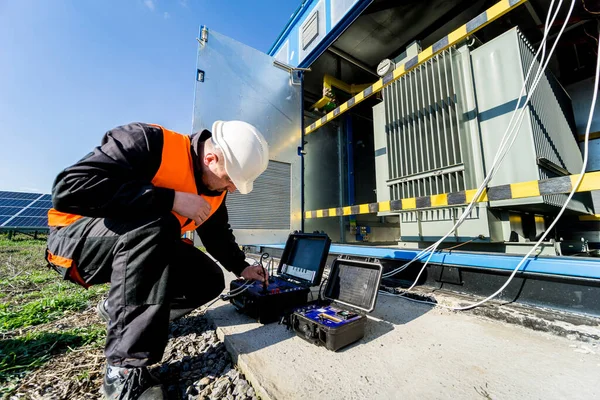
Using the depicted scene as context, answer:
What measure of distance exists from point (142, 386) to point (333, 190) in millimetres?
3918

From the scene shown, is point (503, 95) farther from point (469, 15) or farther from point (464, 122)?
point (469, 15)

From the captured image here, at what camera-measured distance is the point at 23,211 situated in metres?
8.01

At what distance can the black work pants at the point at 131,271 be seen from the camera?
0.76 meters

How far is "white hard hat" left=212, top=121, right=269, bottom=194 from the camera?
45.4 inches

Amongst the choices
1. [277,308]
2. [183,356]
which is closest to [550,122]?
[277,308]

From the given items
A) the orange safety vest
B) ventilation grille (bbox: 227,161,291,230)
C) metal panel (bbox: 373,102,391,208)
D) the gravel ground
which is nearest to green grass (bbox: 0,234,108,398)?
the gravel ground

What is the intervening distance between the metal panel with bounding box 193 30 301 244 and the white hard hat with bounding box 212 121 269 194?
183 centimetres

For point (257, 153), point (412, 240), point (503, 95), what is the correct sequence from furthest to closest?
1. point (412, 240)
2. point (503, 95)
3. point (257, 153)

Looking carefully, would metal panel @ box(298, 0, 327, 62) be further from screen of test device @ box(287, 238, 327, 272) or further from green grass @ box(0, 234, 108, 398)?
green grass @ box(0, 234, 108, 398)

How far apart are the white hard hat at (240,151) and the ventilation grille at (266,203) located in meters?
1.74

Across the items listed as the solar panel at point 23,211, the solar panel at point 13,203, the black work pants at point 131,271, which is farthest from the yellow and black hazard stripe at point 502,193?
the solar panel at point 13,203

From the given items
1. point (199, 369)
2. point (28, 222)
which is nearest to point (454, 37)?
point (199, 369)

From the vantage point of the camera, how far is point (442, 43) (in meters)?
1.95

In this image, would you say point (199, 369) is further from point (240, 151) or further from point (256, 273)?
point (240, 151)
